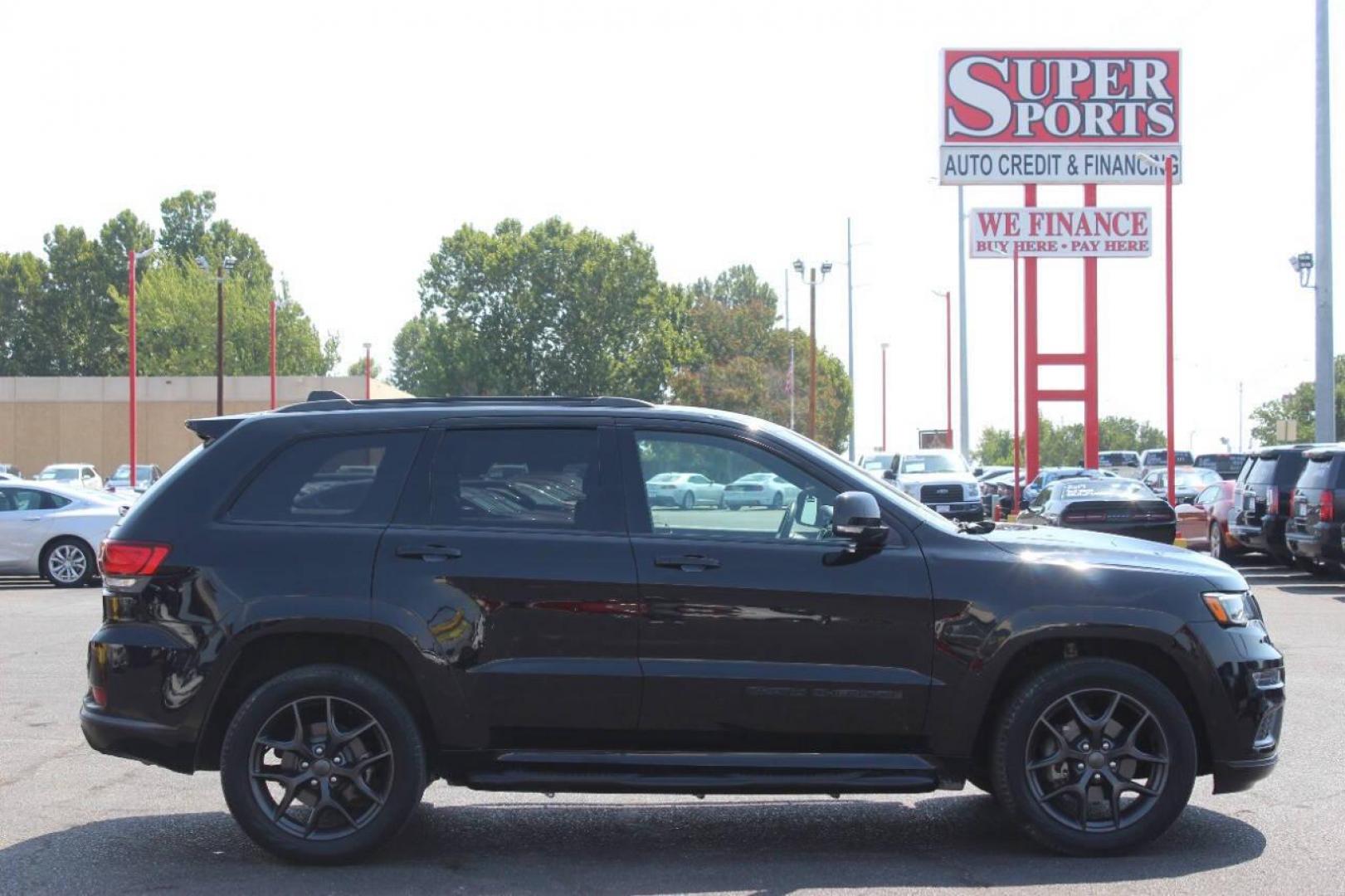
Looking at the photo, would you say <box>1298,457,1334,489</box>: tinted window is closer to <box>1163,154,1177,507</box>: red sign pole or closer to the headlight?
<box>1163,154,1177,507</box>: red sign pole

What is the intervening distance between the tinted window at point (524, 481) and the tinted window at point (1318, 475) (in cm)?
1614

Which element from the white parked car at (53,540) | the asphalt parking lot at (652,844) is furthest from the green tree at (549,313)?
the asphalt parking lot at (652,844)

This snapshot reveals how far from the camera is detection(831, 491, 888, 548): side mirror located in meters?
6.14

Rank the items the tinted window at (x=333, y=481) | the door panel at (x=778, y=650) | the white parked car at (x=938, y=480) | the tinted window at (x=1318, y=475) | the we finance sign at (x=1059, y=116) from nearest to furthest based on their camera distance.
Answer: the door panel at (x=778, y=650) → the tinted window at (x=333, y=481) → the tinted window at (x=1318, y=475) → the white parked car at (x=938, y=480) → the we finance sign at (x=1059, y=116)

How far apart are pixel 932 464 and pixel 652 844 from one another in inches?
1189

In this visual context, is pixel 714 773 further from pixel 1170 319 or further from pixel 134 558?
pixel 1170 319

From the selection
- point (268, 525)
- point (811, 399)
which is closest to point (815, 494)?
point (268, 525)

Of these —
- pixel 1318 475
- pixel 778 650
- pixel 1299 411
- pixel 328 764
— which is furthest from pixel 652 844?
pixel 1299 411

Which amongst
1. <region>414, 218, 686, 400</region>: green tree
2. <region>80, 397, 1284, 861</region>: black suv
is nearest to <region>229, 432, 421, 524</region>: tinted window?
<region>80, 397, 1284, 861</region>: black suv

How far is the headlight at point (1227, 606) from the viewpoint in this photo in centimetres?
642

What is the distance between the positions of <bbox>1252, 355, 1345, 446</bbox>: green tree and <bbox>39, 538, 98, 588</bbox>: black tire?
93032 mm

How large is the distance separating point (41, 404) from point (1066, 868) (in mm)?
75085

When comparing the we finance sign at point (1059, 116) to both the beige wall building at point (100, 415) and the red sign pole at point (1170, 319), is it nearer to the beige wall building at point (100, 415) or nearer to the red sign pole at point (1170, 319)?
the red sign pole at point (1170, 319)

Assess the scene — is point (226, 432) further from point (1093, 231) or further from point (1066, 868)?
point (1093, 231)
